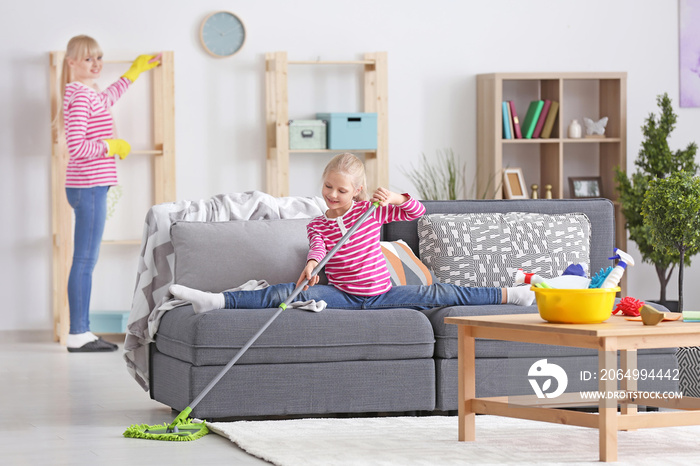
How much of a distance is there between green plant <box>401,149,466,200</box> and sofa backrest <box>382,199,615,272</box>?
2.07 metres

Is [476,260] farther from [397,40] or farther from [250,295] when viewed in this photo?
[397,40]

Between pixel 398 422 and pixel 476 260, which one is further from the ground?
pixel 476 260

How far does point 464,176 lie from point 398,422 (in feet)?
10.8

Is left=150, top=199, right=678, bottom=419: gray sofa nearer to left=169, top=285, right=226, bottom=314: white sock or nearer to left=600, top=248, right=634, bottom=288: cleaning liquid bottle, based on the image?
left=169, top=285, right=226, bottom=314: white sock

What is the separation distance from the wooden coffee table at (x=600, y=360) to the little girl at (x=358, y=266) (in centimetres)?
68

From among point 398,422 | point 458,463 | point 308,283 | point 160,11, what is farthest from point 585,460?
point 160,11

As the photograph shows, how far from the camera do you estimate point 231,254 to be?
384cm

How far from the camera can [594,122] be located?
6.43 metres

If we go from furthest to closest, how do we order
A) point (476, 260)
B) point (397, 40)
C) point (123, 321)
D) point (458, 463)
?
point (397, 40), point (123, 321), point (476, 260), point (458, 463)

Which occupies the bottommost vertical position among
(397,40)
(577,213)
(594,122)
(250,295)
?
(250,295)

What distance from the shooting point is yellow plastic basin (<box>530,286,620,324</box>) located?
2717 mm

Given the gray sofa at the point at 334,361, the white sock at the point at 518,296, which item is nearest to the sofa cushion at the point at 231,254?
the gray sofa at the point at 334,361

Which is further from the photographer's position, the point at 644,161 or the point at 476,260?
the point at 644,161

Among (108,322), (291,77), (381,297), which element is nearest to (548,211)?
(381,297)
